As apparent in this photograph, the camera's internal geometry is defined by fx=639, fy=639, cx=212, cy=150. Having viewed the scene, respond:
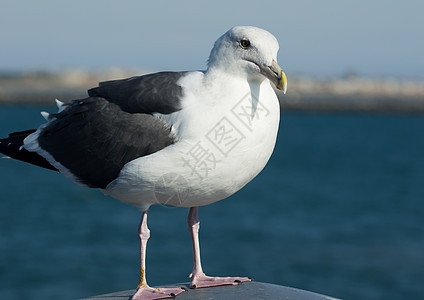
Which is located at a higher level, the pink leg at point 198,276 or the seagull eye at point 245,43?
the seagull eye at point 245,43

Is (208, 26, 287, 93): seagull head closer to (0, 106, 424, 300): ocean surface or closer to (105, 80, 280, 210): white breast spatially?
(105, 80, 280, 210): white breast

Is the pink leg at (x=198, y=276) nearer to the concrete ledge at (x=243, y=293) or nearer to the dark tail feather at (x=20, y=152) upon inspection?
the concrete ledge at (x=243, y=293)

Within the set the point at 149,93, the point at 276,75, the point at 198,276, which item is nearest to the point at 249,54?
the point at 276,75

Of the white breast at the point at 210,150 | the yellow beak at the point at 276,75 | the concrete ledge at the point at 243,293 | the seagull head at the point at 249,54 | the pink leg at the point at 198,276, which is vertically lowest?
the concrete ledge at the point at 243,293

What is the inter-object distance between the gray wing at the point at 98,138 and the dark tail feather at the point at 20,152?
15 centimetres

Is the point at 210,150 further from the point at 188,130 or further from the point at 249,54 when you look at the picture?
the point at 249,54

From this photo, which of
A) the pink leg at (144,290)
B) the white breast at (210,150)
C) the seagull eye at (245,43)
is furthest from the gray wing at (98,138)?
the seagull eye at (245,43)

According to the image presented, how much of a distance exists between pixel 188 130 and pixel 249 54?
0.76 m

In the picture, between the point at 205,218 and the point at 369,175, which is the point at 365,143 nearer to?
the point at 369,175

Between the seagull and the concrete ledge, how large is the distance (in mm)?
178

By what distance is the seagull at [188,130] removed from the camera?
193 inches

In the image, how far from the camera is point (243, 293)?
543 cm

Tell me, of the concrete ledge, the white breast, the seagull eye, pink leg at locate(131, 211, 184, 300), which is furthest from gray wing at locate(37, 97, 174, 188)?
the concrete ledge

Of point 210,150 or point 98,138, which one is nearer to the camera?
point 210,150
